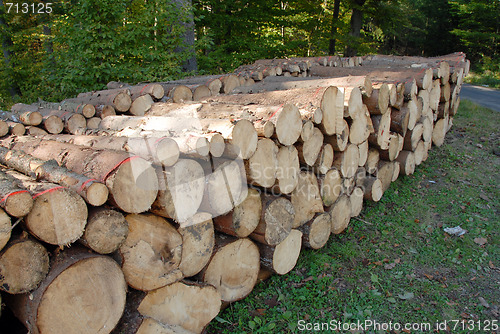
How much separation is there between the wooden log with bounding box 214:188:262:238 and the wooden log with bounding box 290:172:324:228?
52 centimetres

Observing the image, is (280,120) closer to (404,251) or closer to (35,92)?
(404,251)

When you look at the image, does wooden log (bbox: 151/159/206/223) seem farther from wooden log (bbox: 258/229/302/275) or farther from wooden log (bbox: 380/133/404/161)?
wooden log (bbox: 380/133/404/161)

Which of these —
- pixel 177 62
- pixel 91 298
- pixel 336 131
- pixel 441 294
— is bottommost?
pixel 441 294

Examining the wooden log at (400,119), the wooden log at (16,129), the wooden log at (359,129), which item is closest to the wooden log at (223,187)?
the wooden log at (359,129)

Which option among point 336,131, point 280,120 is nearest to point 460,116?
point 336,131

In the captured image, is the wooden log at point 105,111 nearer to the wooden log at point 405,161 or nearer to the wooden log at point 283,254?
the wooden log at point 283,254

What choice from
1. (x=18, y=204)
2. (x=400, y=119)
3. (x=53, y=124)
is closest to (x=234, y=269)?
(x=18, y=204)

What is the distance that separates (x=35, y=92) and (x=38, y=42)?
115 inches

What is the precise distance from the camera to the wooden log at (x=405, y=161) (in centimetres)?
553

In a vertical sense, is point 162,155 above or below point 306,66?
below

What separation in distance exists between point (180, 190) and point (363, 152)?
2.81 metres

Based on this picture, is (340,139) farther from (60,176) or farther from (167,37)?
(167,37)

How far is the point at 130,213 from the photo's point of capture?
2354 mm

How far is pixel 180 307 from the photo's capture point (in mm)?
2611
